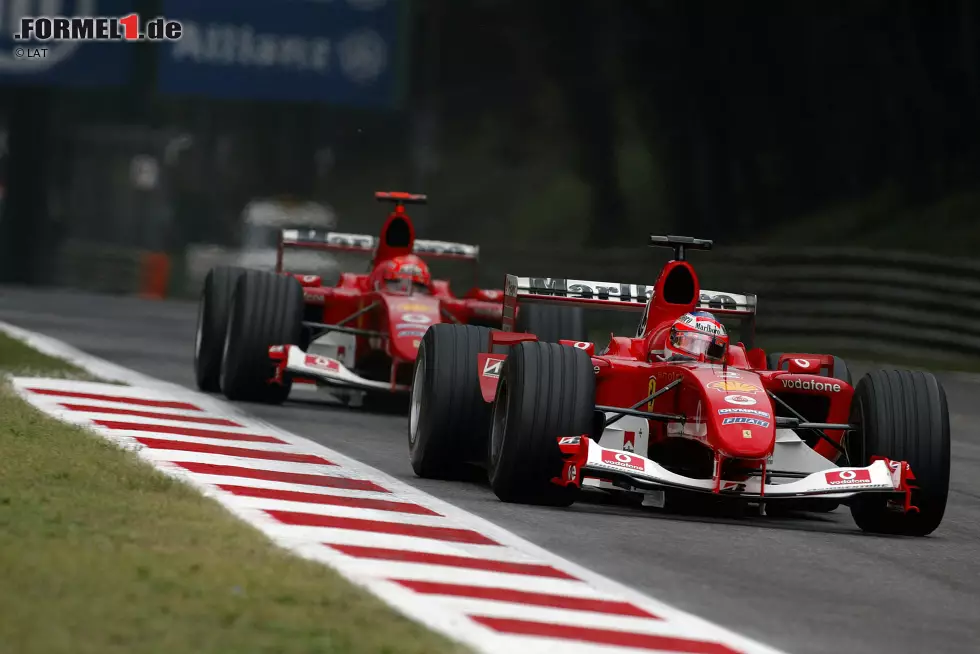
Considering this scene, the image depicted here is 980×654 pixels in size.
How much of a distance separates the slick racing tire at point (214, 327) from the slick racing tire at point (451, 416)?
4.74 metres

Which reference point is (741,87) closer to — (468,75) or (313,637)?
(468,75)

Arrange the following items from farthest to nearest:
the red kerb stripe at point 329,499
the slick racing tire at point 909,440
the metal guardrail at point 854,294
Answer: the metal guardrail at point 854,294 → the slick racing tire at point 909,440 → the red kerb stripe at point 329,499

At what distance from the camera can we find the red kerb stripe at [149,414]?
43.2ft

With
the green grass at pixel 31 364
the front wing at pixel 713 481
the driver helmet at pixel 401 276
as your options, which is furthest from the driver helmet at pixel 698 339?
the green grass at pixel 31 364

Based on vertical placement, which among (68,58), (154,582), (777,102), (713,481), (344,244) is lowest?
(154,582)

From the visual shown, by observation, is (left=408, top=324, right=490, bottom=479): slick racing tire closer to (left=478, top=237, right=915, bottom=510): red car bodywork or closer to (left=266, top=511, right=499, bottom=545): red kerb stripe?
(left=478, top=237, right=915, bottom=510): red car bodywork

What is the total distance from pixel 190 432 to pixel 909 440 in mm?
4476

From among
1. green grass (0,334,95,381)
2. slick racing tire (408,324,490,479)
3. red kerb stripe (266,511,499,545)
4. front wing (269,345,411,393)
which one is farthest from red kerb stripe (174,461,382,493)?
green grass (0,334,95,381)

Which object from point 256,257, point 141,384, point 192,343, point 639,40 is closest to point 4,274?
point 256,257

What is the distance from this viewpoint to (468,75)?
61.6 m

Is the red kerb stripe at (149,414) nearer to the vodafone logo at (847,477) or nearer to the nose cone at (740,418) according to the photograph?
the nose cone at (740,418)

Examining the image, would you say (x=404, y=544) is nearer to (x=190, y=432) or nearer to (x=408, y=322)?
(x=190, y=432)

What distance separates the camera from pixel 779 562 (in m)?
8.98

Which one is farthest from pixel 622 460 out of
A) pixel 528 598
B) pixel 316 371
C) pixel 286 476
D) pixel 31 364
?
pixel 31 364
